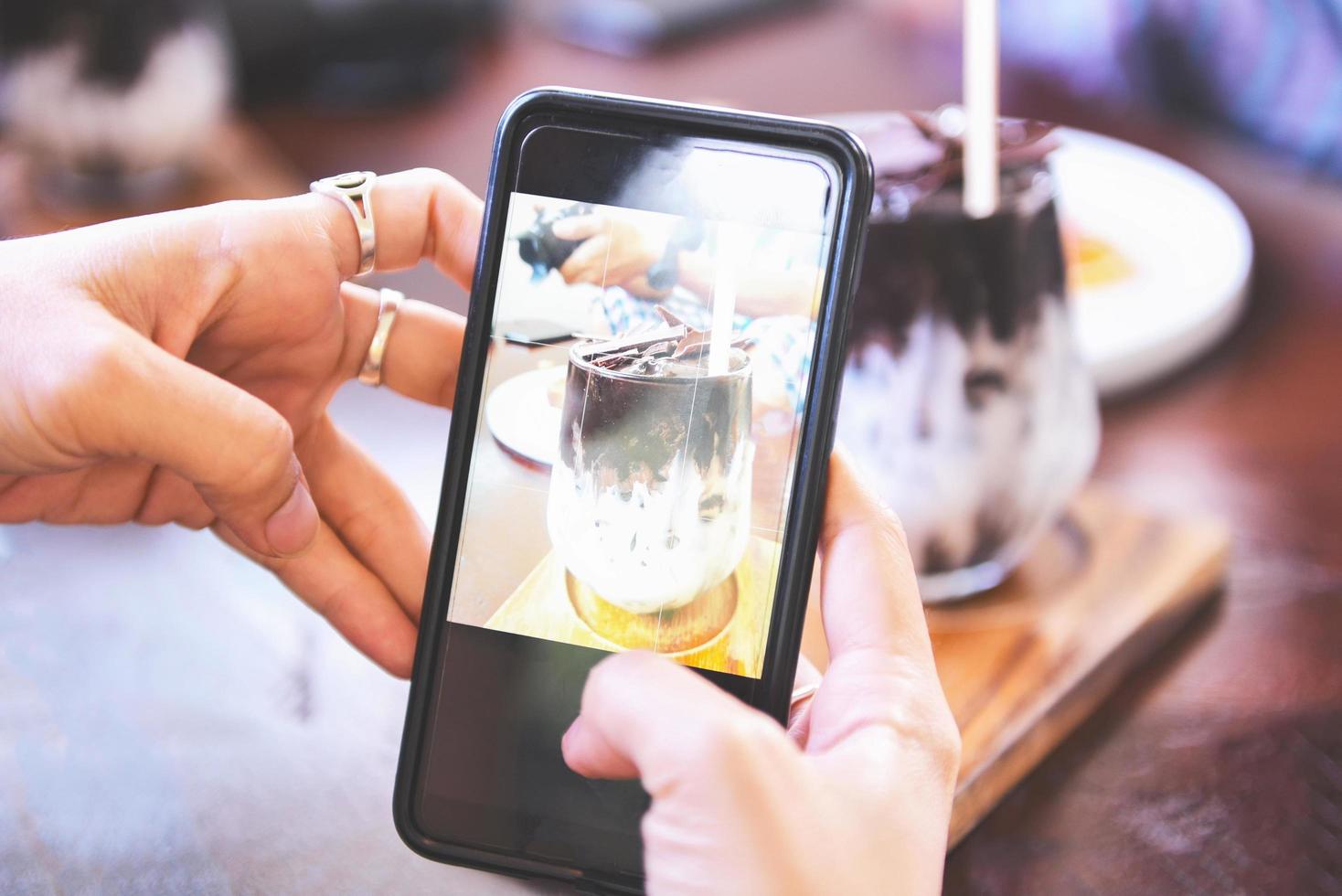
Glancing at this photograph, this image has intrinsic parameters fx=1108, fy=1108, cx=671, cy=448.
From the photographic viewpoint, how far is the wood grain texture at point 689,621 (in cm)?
28

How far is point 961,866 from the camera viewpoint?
1.00ft

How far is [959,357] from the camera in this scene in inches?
13.5

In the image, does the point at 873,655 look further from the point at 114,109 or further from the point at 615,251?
the point at 114,109

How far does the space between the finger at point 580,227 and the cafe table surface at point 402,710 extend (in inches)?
6.2

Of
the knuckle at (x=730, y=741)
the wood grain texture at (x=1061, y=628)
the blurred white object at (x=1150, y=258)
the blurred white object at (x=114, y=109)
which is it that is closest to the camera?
the knuckle at (x=730, y=741)

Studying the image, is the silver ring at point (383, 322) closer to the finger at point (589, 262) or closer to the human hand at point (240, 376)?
the human hand at point (240, 376)

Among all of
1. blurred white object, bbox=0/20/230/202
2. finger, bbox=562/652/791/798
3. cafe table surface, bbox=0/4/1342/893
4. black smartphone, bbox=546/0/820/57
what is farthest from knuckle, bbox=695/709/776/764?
black smartphone, bbox=546/0/820/57

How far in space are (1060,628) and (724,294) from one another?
172mm

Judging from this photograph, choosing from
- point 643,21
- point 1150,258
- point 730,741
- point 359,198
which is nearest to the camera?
point 730,741

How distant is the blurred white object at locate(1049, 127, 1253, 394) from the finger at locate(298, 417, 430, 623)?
10.4 inches

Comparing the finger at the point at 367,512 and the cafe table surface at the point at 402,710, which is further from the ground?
the finger at the point at 367,512

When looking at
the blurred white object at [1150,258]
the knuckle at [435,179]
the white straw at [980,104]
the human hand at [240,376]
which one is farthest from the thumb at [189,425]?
the blurred white object at [1150,258]

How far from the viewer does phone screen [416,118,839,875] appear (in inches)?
11.2

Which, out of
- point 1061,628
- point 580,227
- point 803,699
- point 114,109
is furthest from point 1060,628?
point 114,109
